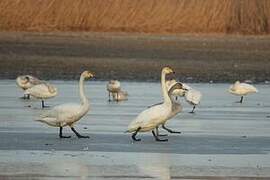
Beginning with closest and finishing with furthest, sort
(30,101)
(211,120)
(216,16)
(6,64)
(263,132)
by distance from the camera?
(263,132) → (211,120) → (30,101) → (6,64) → (216,16)

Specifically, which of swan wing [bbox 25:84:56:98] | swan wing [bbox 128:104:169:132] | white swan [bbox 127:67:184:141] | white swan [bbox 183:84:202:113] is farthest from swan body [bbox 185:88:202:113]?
swan wing [bbox 128:104:169:132]

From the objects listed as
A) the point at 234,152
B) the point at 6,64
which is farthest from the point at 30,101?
the point at 6,64

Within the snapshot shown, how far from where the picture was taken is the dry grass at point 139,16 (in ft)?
340

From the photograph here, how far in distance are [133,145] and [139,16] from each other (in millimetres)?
92712

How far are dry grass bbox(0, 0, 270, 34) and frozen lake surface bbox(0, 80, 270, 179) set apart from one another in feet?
253

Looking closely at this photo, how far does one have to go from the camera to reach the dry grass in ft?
340

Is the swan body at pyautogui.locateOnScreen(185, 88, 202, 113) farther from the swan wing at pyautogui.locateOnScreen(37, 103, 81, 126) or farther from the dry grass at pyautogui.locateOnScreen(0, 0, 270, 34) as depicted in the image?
the dry grass at pyautogui.locateOnScreen(0, 0, 270, 34)

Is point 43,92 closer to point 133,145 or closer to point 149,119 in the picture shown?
point 149,119

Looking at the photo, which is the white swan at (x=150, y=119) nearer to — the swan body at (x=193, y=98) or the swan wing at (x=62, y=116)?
the swan wing at (x=62, y=116)

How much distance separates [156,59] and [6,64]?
9.07 metres

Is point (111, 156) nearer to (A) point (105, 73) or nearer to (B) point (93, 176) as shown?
(B) point (93, 176)

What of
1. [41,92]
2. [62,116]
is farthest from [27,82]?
[62,116]

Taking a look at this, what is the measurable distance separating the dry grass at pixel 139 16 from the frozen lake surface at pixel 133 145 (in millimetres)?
77109

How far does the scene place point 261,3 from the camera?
360 feet
